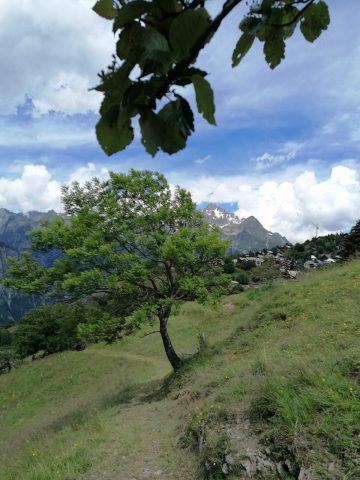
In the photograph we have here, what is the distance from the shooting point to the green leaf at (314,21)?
141 cm

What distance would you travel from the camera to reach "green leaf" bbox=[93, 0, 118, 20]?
962mm

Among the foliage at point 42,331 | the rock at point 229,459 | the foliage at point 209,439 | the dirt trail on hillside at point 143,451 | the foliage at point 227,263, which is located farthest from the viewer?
the foliage at point 42,331

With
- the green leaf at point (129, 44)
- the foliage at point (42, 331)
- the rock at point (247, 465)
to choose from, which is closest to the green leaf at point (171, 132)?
the green leaf at point (129, 44)

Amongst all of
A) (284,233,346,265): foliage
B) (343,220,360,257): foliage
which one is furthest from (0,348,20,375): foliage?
(284,233,346,265): foliage

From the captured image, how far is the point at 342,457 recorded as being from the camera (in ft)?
16.7

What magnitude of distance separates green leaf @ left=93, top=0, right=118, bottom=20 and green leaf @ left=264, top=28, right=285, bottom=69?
0.68 m

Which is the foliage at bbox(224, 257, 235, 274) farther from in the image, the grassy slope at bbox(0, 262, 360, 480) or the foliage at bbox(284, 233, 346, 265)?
the foliage at bbox(284, 233, 346, 265)

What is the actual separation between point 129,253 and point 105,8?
1449cm

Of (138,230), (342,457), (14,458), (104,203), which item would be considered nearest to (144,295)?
(138,230)

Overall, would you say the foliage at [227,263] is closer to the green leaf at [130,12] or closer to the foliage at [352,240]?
the foliage at [352,240]

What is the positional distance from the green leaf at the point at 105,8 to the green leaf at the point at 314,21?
0.80m

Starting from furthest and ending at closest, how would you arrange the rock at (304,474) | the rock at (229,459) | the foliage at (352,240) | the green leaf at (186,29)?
1. the foliage at (352,240)
2. the rock at (229,459)
3. the rock at (304,474)
4. the green leaf at (186,29)

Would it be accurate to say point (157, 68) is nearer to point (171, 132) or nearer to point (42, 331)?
point (171, 132)

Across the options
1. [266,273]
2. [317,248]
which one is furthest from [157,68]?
[317,248]
